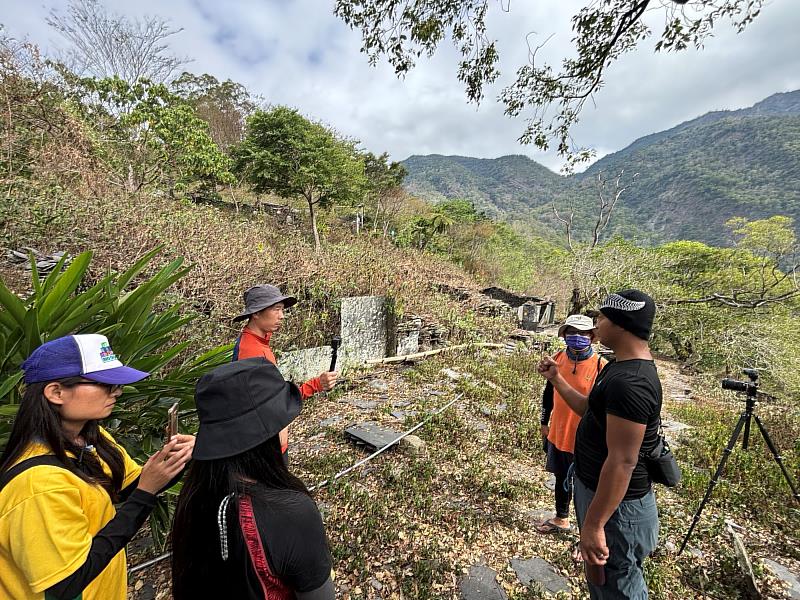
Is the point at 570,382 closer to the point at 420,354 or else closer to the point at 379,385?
the point at 379,385

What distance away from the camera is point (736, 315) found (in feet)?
37.2

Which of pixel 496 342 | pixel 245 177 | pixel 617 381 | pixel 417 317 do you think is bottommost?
pixel 496 342

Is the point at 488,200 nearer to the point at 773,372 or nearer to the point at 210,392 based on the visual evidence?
the point at 773,372

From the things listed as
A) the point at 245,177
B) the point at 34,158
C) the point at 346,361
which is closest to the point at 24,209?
the point at 34,158

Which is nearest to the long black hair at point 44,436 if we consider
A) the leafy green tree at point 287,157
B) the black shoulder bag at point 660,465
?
the black shoulder bag at point 660,465

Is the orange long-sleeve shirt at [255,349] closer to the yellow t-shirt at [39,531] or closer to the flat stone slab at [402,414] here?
the yellow t-shirt at [39,531]

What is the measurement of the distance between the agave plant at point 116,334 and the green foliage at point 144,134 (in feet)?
22.1

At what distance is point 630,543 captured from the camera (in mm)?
1594

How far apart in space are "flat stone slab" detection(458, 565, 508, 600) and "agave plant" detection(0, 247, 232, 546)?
1933mm

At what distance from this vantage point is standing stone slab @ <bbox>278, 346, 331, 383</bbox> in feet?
18.4

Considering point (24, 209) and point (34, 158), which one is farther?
point (34, 158)

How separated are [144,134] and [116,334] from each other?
910 centimetres

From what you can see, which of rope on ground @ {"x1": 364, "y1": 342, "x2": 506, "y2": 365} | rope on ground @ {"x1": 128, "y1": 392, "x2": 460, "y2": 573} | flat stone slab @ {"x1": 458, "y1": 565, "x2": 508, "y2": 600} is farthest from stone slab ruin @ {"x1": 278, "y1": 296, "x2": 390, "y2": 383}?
flat stone slab @ {"x1": 458, "y1": 565, "x2": 508, "y2": 600}

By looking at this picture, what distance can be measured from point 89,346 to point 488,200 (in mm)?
→ 75889
